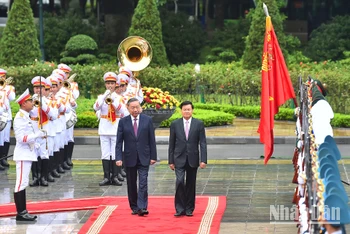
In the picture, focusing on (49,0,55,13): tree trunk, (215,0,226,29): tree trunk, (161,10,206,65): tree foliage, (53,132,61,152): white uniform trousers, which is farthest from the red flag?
(49,0,55,13): tree trunk

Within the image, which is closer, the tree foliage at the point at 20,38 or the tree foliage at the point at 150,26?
the tree foliage at the point at 20,38

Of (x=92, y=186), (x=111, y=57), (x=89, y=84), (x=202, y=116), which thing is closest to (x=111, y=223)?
(x=92, y=186)

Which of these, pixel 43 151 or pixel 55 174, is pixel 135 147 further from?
pixel 55 174

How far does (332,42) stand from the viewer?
3981 cm

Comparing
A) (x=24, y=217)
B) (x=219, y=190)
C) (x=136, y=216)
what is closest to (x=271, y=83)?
(x=219, y=190)

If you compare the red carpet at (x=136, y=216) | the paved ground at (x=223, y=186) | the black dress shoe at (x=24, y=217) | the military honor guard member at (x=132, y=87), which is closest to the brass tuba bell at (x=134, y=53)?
the paved ground at (x=223, y=186)

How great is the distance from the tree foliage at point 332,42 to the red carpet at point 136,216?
973 inches

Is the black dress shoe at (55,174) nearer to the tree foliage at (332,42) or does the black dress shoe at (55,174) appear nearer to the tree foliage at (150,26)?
the tree foliage at (150,26)

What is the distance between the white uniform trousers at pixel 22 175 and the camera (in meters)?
14.2

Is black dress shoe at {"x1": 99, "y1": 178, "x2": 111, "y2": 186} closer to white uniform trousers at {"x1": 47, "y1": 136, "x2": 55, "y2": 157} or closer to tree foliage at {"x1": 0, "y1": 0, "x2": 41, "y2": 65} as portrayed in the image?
white uniform trousers at {"x1": 47, "y1": 136, "x2": 55, "y2": 157}

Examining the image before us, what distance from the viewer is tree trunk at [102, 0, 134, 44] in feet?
142

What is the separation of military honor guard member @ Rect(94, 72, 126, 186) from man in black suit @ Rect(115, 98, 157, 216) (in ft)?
8.93

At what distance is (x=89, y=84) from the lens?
96.3 ft

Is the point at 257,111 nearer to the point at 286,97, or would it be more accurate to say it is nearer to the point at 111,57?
the point at 286,97
